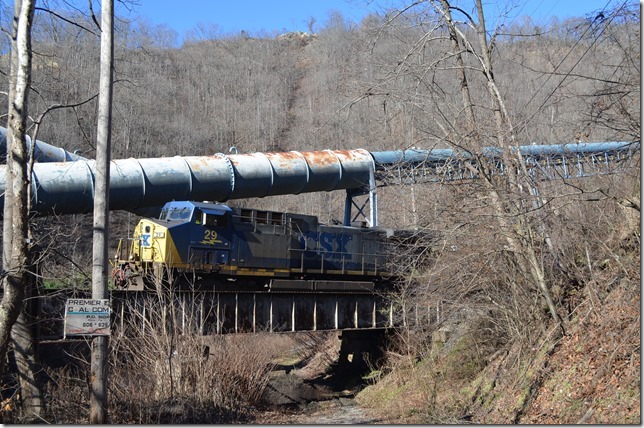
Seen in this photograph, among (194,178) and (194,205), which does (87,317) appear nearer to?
(194,205)

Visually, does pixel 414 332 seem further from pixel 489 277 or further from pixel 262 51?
pixel 262 51

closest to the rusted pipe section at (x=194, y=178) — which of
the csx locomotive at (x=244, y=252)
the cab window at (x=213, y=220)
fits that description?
the csx locomotive at (x=244, y=252)

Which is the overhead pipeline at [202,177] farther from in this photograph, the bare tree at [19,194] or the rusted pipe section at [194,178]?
the bare tree at [19,194]

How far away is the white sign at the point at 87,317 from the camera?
870 centimetres

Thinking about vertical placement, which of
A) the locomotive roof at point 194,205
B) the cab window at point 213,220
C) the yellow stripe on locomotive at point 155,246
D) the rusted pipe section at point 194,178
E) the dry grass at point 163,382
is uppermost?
the rusted pipe section at point 194,178

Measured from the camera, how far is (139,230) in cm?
2236

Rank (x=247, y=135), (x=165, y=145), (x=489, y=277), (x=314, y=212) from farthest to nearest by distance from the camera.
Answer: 1. (x=247, y=135)
2. (x=165, y=145)
3. (x=314, y=212)
4. (x=489, y=277)

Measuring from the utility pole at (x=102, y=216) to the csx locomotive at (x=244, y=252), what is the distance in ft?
32.0

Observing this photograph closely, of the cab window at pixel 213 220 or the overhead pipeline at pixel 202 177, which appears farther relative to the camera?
the cab window at pixel 213 220

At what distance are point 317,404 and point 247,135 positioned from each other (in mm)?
66602

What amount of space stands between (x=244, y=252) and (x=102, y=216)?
43.4 feet

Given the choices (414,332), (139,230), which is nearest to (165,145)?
(139,230)

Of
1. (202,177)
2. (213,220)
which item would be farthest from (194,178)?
(213,220)

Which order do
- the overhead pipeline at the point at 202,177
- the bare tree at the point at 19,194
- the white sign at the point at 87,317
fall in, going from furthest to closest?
the overhead pipeline at the point at 202,177 → the white sign at the point at 87,317 → the bare tree at the point at 19,194
